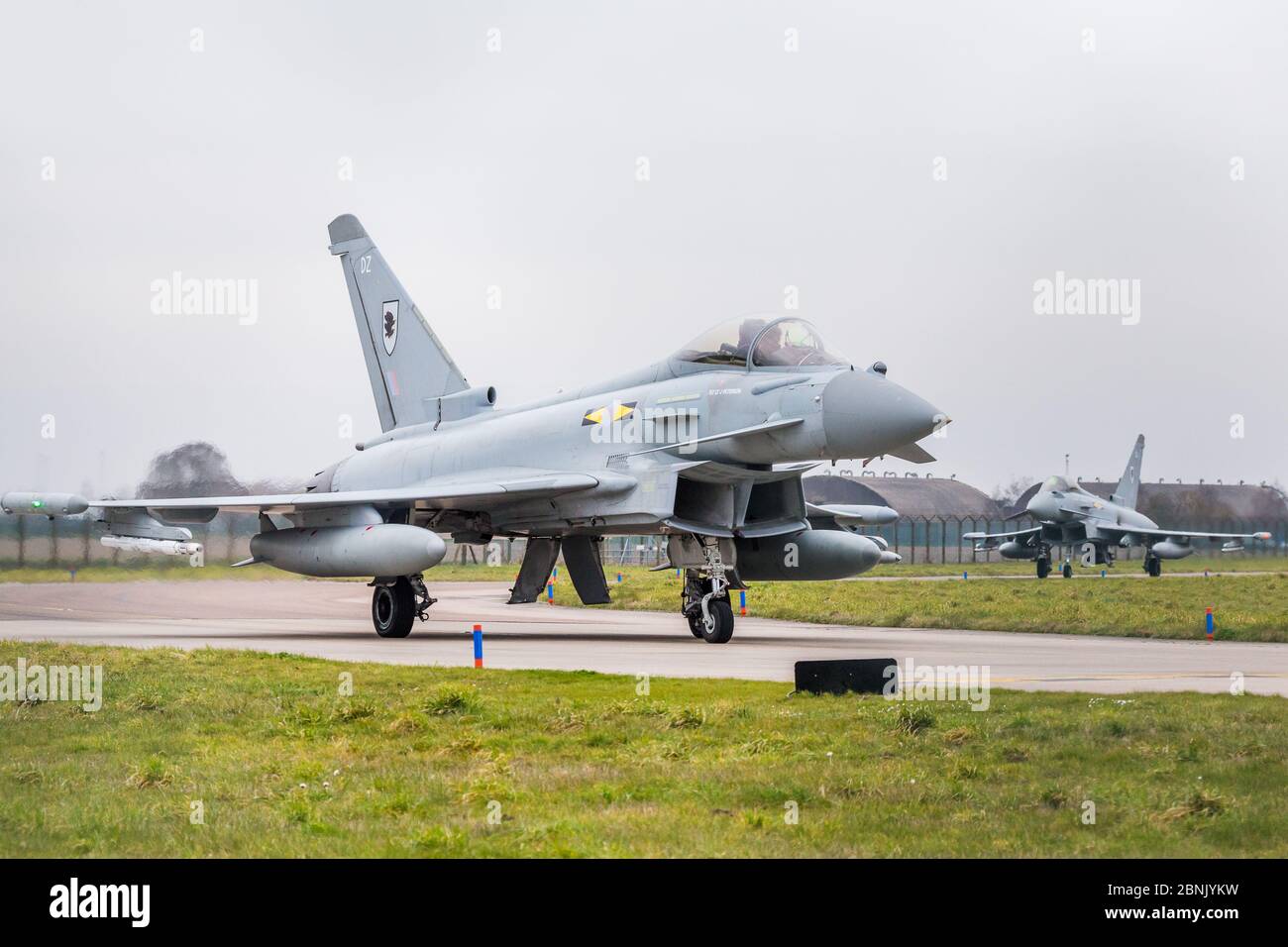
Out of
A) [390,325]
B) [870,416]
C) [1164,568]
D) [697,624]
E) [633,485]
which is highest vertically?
[390,325]

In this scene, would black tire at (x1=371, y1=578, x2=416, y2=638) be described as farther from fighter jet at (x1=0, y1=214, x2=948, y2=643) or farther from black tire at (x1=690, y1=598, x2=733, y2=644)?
black tire at (x1=690, y1=598, x2=733, y2=644)

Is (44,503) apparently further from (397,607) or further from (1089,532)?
(1089,532)

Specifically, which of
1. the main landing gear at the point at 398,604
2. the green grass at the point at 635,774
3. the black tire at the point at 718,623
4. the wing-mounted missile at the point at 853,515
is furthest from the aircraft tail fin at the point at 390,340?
the green grass at the point at 635,774

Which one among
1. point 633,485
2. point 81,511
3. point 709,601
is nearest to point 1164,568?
point 709,601

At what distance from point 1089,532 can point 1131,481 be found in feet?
22.3

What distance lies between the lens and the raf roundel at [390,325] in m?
25.5

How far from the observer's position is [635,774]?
25.5 feet

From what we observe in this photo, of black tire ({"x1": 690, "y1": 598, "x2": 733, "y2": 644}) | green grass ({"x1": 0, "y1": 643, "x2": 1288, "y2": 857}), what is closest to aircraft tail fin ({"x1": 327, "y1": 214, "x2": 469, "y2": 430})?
black tire ({"x1": 690, "y1": 598, "x2": 733, "y2": 644})

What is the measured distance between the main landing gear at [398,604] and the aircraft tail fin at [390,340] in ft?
15.2

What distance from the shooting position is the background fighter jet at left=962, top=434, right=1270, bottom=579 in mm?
51844

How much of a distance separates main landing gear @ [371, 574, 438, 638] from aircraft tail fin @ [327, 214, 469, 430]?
462 cm

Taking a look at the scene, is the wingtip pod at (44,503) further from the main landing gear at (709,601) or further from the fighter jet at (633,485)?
the main landing gear at (709,601)
